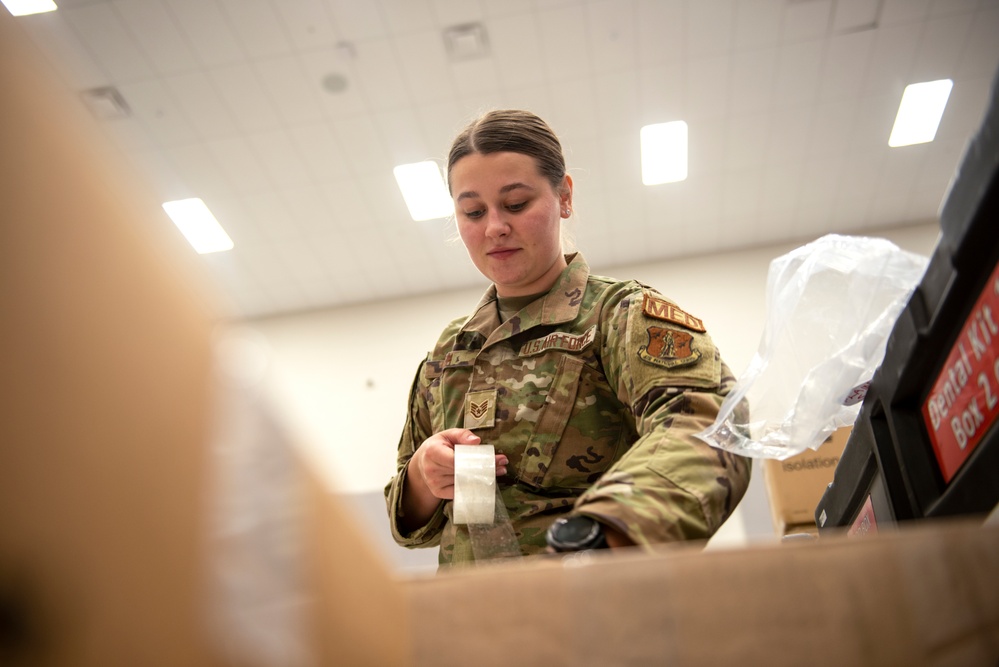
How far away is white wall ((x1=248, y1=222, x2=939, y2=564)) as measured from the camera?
15.4 ft

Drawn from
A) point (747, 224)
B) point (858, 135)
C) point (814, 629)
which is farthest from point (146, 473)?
point (747, 224)

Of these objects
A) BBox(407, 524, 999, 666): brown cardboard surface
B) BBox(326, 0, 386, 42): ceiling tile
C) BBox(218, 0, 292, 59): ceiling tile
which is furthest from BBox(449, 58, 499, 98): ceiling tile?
BBox(407, 524, 999, 666): brown cardboard surface

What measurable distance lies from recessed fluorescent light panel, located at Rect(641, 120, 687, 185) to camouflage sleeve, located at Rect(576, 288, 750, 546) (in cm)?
318

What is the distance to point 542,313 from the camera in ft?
3.51

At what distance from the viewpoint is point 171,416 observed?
A: 9.0 inches

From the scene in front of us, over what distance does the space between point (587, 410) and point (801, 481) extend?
161 centimetres

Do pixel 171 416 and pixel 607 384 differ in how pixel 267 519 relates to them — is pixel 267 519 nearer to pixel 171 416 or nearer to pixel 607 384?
pixel 171 416

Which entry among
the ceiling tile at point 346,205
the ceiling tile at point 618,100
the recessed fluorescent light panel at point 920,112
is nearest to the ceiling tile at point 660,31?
the ceiling tile at point 618,100

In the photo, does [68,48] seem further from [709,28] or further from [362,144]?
[709,28]

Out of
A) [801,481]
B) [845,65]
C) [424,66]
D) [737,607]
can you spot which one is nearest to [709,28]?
[845,65]

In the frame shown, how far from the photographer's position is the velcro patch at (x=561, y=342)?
982 millimetres

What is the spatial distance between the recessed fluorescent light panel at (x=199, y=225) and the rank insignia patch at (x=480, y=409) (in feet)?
11.7

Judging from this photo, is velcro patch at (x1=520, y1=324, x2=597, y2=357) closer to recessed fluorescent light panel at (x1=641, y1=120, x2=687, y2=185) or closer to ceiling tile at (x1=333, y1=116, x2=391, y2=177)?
ceiling tile at (x1=333, y1=116, x2=391, y2=177)

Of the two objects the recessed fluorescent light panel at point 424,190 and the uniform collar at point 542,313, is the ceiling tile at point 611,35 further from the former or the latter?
the uniform collar at point 542,313
